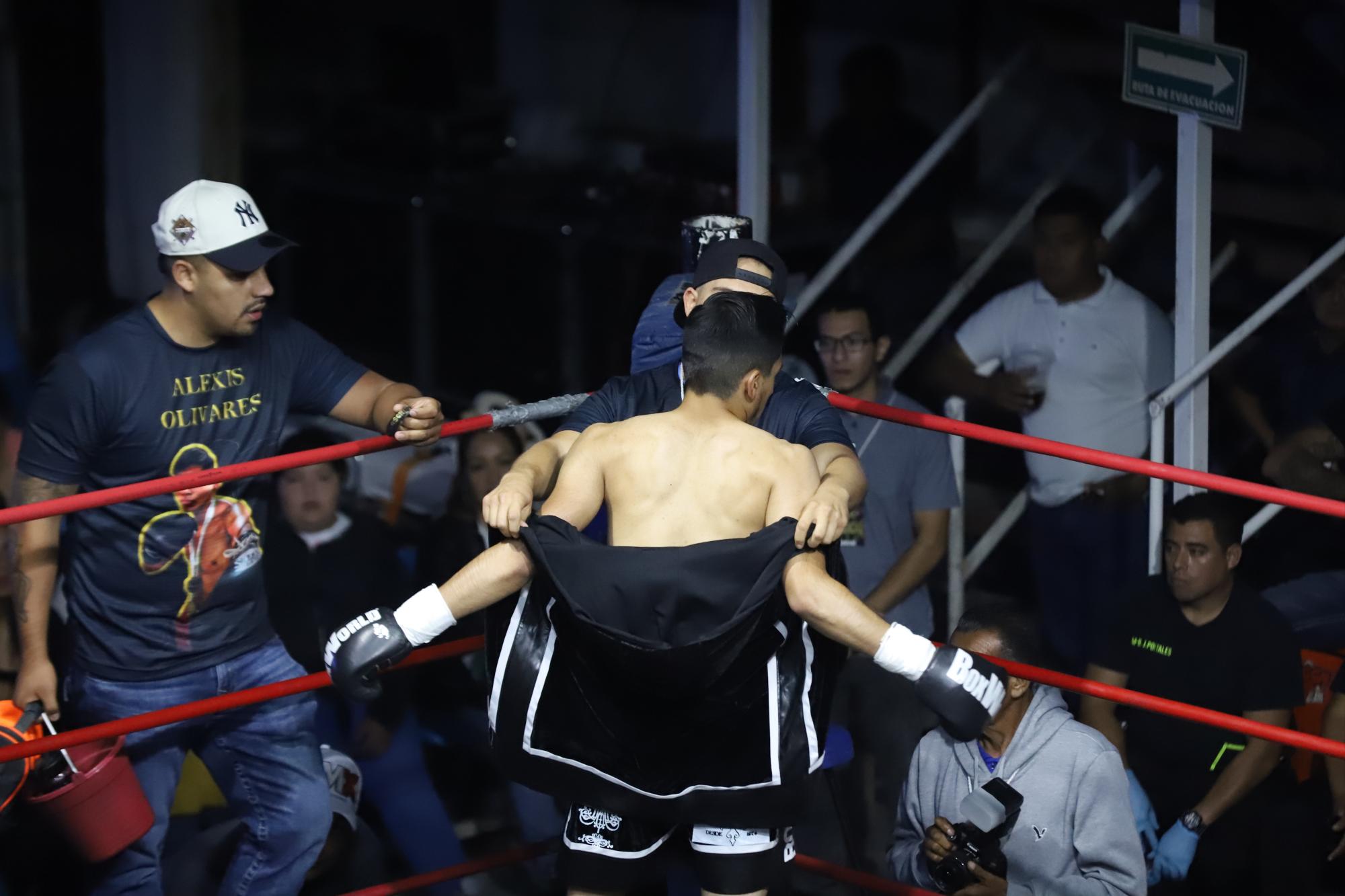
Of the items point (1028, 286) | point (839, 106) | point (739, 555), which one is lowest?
point (739, 555)

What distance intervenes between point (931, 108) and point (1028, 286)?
4.03m

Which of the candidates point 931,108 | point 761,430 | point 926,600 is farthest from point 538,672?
point 931,108

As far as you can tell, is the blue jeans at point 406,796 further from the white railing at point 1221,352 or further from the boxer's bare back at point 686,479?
the white railing at point 1221,352

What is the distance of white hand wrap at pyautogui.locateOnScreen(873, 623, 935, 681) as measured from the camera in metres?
3.06

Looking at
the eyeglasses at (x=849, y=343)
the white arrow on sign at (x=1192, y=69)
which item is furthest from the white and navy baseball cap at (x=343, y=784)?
the white arrow on sign at (x=1192, y=69)

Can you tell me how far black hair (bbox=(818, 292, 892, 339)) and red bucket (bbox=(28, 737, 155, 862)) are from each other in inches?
90.7

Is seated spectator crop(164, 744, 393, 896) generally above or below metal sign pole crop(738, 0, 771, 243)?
below

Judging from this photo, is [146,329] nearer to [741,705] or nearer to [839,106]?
[741,705]

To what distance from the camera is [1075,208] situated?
16.7 feet

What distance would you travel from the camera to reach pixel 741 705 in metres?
3.14

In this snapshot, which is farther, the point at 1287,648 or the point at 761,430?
the point at 1287,648

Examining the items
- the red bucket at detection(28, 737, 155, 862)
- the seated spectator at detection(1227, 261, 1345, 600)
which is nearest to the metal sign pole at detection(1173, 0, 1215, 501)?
the seated spectator at detection(1227, 261, 1345, 600)

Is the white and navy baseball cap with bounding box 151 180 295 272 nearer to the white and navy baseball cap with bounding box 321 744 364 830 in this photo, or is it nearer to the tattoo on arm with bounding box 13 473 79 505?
the tattoo on arm with bounding box 13 473 79 505

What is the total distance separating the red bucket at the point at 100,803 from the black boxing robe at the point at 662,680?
93cm
